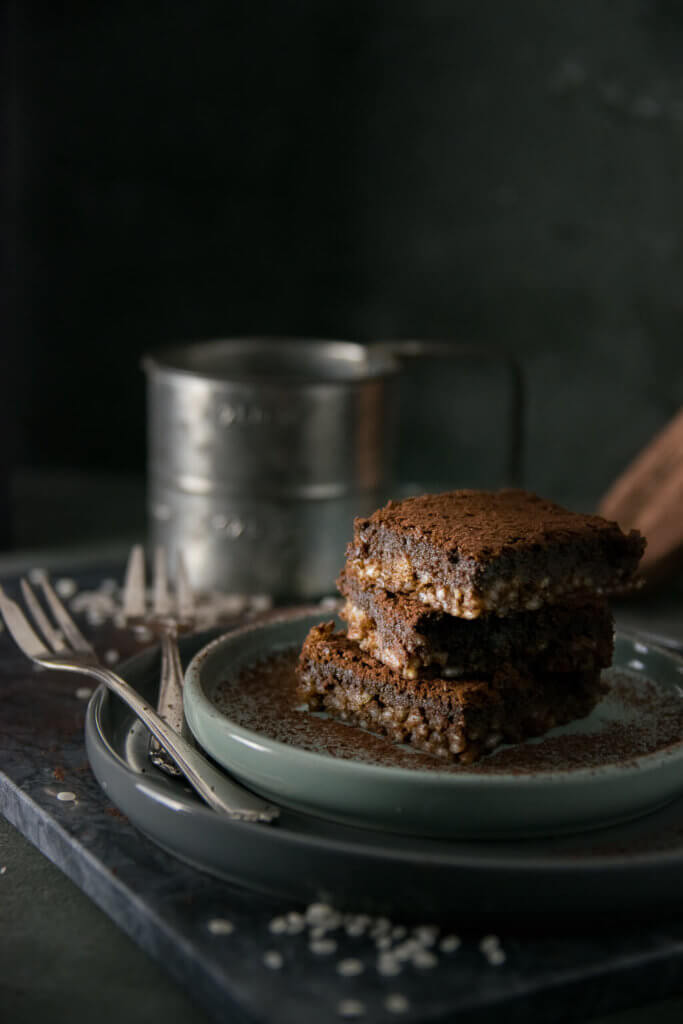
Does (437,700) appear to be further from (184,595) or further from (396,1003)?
(184,595)

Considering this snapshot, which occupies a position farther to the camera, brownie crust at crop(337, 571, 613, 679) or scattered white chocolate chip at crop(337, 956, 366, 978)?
brownie crust at crop(337, 571, 613, 679)

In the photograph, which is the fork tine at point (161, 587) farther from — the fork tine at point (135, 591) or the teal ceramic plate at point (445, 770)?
the teal ceramic plate at point (445, 770)

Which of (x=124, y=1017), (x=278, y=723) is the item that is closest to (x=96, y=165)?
(x=278, y=723)

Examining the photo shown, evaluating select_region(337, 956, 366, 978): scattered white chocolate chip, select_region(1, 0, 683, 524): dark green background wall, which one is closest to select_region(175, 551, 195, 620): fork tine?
select_region(337, 956, 366, 978): scattered white chocolate chip

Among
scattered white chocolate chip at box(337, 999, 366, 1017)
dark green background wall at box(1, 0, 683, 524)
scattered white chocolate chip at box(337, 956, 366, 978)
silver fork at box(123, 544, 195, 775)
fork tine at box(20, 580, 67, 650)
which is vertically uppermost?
dark green background wall at box(1, 0, 683, 524)

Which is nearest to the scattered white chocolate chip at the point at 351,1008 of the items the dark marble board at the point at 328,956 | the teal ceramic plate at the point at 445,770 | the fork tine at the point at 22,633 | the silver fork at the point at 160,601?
the dark marble board at the point at 328,956

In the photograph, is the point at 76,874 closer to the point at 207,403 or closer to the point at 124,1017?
the point at 124,1017

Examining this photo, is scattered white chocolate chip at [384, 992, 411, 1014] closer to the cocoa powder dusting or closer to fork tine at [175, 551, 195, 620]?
the cocoa powder dusting
